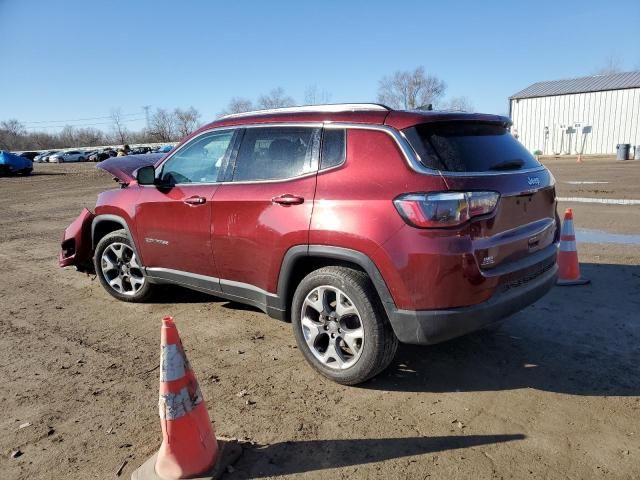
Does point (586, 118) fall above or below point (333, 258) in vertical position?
above

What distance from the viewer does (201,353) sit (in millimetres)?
4074

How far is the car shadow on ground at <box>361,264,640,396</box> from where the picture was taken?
3398mm

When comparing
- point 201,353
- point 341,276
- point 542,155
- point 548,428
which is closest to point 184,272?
point 201,353

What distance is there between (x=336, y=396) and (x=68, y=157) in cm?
7130

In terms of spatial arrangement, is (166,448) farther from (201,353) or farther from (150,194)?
(150,194)

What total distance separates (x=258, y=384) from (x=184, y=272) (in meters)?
1.49

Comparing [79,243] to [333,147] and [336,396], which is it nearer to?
[333,147]

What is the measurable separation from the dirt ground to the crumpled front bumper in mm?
709

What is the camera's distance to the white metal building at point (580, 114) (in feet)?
123

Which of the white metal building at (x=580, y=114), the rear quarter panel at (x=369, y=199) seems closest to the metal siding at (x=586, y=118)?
the white metal building at (x=580, y=114)

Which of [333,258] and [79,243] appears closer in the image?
[333,258]

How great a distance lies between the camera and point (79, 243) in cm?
579

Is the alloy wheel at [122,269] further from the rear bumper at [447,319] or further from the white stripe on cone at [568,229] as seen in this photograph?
the white stripe on cone at [568,229]

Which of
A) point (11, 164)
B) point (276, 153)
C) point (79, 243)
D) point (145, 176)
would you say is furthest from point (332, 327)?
point (11, 164)
